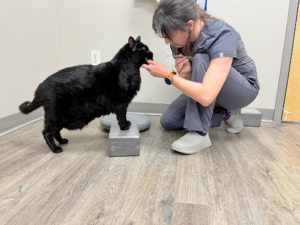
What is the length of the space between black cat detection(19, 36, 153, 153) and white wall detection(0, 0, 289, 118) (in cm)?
60

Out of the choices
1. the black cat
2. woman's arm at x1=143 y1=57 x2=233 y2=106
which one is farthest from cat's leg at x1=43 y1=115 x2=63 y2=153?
woman's arm at x1=143 y1=57 x2=233 y2=106

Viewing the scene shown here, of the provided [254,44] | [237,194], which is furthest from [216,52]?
[254,44]

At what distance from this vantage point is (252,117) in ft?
5.70

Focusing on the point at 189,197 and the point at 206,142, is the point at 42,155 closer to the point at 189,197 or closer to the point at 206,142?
the point at 189,197

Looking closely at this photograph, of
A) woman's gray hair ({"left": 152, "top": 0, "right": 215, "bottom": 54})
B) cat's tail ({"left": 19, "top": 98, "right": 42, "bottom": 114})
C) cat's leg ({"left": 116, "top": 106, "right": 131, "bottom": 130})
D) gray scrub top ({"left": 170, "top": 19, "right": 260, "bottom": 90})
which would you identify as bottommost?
cat's leg ({"left": 116, "top": 106, "right": 131, "bottom": 130})

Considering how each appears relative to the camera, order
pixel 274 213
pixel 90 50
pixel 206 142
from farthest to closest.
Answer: pixel 90 50
pixel 206 142
pixel 274 213

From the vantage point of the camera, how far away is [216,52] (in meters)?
1.04

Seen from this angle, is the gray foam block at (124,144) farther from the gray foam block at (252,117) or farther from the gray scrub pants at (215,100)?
the gray foam block at (252,117)

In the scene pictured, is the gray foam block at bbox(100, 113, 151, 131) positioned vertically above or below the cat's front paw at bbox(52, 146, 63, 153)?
above

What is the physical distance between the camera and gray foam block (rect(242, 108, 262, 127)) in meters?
1.73

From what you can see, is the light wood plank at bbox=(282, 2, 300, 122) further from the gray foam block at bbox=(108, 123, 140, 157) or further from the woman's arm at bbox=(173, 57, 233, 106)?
the gray foam block at bbox=(108, 123, 140, 157)

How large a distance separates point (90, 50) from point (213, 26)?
1245 millimetres

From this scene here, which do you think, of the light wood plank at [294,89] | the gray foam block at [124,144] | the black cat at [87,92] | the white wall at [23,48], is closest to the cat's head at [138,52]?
the black cat at [87,92]

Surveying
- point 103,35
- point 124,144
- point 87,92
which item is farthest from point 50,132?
point 103,35
